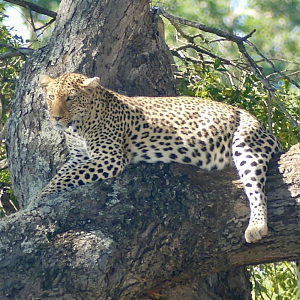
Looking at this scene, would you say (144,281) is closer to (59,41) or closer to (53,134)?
(53,134)

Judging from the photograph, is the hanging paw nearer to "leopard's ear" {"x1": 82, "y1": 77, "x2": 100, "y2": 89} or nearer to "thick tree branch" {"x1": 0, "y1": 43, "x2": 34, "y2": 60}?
"leopard's ear" {"x1": 82, "y1": 77, "x2": 100, "y2": 89}

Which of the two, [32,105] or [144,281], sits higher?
[32,105]

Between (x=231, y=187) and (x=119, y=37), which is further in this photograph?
(x=119, y=37)

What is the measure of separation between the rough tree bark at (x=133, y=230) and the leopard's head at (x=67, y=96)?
15.3 inches

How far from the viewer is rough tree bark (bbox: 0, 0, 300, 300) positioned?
16.6 ft

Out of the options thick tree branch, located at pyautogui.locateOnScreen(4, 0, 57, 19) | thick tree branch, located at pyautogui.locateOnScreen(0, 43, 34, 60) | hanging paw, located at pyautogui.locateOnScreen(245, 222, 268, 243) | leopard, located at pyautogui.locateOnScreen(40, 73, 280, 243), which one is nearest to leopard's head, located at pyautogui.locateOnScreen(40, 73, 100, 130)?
leopard, located at pyautogui.locateOnScreen(40, 73, 280, 243)

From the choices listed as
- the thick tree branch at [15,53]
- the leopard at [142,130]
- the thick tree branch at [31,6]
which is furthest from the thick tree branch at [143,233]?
the thick tree branch at [31,6]

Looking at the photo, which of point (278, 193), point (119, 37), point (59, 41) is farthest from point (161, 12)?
point (278, 193)

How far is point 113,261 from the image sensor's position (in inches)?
204

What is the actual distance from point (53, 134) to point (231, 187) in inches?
82.7

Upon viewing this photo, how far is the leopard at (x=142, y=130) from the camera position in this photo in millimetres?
6457

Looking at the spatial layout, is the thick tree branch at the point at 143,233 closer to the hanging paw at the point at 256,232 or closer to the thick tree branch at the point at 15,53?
the hanging paw at the point at 256,232

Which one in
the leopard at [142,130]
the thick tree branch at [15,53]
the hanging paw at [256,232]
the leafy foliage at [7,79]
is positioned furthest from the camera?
the leafy foliage at [7,79]

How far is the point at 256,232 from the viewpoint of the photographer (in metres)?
5.45
